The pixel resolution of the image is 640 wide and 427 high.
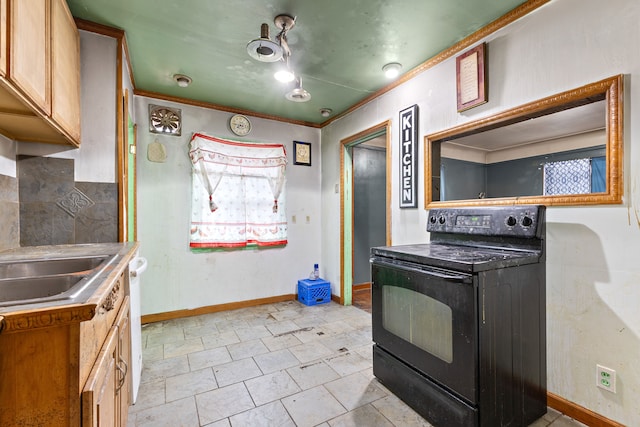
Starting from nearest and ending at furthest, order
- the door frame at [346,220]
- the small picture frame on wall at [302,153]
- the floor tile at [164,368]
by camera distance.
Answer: the floor tile at [164,368]
the door frame at [346,220]
the small picture frame on wall at [302,153]

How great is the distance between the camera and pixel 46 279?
1.07 metres

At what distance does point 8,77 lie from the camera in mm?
1097

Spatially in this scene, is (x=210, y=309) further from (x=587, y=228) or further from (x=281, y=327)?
(x=587, y=228)

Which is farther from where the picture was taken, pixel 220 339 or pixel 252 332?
pixel 252 332

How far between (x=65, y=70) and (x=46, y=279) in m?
1.29

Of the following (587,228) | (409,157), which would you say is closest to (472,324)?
(587,228)

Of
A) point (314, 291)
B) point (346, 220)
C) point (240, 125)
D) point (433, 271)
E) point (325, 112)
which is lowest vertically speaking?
point (314, 291)

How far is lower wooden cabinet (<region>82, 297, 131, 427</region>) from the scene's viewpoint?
76 cm

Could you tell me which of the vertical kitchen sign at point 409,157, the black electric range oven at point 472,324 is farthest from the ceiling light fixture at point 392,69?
the black electric range oven at point 472,324

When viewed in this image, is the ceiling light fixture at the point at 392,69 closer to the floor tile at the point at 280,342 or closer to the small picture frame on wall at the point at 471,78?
the small picture frame on wall at the point at 471,78

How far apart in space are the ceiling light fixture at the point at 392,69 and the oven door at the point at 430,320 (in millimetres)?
1683

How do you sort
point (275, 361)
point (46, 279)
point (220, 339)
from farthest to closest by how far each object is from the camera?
point (220, 339)
point (275, 361)
point (46, 279)

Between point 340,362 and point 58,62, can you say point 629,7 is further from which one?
point 58,62

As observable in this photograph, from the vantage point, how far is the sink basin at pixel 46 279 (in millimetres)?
842
